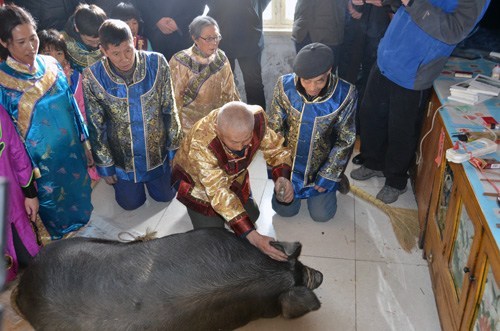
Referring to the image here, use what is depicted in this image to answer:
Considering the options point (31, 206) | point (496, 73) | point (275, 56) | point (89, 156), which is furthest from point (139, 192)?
point (496, 73)

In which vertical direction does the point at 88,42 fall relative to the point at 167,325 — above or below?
above

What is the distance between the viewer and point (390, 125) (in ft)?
9.23

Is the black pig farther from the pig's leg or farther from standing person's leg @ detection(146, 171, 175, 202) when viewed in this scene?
standing person's leg @ detection(146, 171, 175, 202)

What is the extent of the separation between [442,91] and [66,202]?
209 cm

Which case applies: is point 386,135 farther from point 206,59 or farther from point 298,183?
point 206,59

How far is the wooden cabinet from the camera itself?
1532 millimetres

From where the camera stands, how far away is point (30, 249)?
7.95 ft

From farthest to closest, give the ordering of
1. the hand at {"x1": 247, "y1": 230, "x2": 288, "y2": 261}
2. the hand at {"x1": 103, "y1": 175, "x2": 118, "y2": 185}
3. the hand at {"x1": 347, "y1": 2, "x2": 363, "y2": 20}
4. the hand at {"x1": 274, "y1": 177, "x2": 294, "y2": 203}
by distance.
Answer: the hand at {"x1": 347, "y1": 2, "x2": 363, "y2": 20} < the hand at {"x1": 103, "y1": 175, "x2": 118, "y2": 185} < the hand at {"x1": 274, "y1": 177, "x2": 294, "y2": 203} < the hand at {"x1": 247, "y1": 230, "x2": 288, "y2": 261}

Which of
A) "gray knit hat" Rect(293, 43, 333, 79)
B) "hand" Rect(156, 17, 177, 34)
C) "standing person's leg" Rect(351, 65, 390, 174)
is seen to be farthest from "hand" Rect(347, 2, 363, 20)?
"hand" Rect(156, 17, 177, 34)

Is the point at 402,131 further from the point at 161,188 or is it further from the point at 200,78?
the point at 161,188

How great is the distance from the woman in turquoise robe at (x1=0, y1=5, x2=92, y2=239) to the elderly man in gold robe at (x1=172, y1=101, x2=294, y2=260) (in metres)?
0.59

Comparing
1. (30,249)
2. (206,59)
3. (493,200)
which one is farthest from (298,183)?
(30,249)

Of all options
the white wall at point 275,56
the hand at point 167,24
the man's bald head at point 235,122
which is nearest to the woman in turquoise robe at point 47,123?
the man's bald head at point 235,122

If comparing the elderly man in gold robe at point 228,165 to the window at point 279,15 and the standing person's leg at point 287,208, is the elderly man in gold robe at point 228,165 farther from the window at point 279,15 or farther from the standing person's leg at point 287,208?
the window at point 279,15
